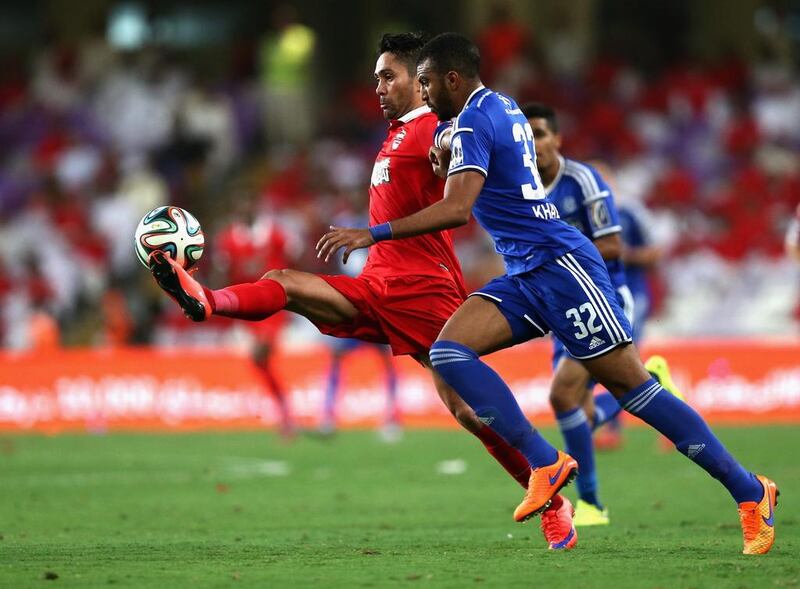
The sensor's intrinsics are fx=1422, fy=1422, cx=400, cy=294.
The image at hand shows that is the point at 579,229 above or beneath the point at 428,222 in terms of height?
above

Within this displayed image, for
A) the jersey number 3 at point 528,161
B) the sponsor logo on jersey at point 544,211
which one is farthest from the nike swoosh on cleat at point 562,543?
the jersey number 3 at point 528,161

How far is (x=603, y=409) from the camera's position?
9.74 meters

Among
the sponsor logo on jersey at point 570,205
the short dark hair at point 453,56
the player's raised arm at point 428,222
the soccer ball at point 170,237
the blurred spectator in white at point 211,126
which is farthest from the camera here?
the blurred spectator in white at point 211,126

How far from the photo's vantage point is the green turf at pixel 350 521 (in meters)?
6.14

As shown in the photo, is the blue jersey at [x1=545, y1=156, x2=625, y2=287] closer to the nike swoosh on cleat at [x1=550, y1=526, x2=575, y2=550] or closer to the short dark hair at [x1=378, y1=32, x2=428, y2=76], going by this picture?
the short dark hair at [x1=378, y1=32, x2=428, y2=76]

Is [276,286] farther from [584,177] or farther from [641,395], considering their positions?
[584,177]

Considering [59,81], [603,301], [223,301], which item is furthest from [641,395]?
[59,81]

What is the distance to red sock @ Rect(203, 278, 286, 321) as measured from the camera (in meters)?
7.06

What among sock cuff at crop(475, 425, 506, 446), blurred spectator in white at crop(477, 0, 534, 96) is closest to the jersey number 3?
sock cuff at crop(475, 425, 506, 446)

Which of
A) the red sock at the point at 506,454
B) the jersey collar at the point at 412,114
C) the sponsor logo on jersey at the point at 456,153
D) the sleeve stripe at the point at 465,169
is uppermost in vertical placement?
the jersey collar at the point at 412,114

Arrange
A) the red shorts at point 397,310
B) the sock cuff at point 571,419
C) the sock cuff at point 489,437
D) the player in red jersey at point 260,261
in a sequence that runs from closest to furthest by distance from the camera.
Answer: the sock cuff at point 489,437 < the red shorts at point 397,310 < the sock cuff at point 571,419 < the player in red jersey at point 260,261

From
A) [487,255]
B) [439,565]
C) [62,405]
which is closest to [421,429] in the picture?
[487,255]

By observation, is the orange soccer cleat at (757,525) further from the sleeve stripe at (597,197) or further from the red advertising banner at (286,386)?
the red advertising banner at (286,386)

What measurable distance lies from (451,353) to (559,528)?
106 cm
